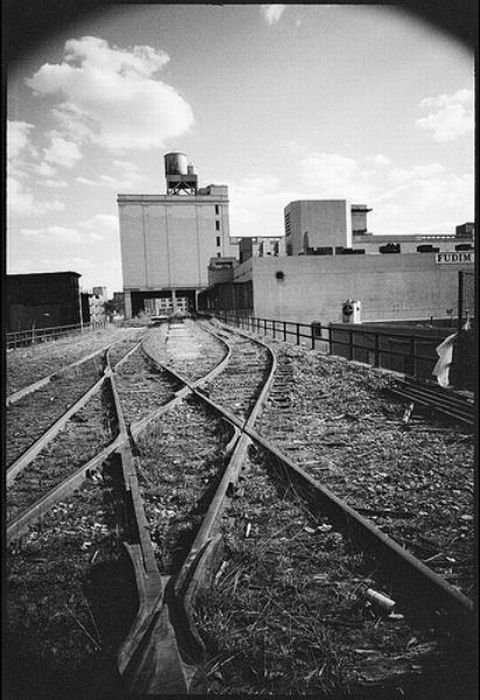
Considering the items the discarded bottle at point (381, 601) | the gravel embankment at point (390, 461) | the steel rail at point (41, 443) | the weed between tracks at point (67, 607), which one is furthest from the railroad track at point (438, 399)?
the steel rail at point (41, 443)

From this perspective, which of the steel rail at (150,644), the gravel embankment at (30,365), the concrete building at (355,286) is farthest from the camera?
the concrete building at (355,286)

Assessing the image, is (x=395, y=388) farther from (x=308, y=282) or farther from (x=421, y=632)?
(x=308, y=282)

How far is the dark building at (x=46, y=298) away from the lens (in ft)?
114

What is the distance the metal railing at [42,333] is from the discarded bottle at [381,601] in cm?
2205

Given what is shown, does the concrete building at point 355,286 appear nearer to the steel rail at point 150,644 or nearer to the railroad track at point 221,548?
the railroad track at point 221,548

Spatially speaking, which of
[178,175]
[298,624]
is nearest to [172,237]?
[178,175]

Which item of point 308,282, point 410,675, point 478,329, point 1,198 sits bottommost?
point 410,675

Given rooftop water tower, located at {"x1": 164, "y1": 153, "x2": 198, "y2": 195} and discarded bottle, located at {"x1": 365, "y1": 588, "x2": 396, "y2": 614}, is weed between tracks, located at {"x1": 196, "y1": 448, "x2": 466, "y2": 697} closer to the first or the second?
discarded bottle, located at {"x1": 365, "y1": 588, "x2": 396, "y2": 614}

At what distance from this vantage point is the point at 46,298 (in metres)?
35.8

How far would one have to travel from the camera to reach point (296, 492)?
427 centimetres

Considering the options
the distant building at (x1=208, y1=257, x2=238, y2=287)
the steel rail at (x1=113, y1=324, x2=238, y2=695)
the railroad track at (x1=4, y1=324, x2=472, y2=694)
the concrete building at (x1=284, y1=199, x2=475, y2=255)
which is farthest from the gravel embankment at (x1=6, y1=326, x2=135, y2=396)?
the distant building at (x1=208, y1=257, x2=238, y2=287)

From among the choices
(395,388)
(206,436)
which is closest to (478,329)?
(206,436)

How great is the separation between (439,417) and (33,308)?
114 feet

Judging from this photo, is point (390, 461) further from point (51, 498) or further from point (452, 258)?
point (452, 258)
